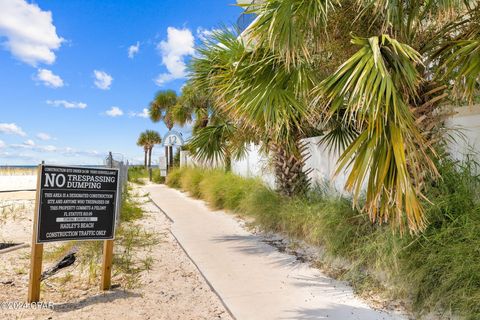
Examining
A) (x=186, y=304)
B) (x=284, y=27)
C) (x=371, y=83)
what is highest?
(x=284, y=27)

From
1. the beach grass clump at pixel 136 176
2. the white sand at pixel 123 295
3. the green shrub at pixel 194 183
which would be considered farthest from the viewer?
the beach grass clump at pixel 136 176

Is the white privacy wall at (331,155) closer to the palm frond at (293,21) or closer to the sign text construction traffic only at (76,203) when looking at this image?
the palm frond at (293,21)

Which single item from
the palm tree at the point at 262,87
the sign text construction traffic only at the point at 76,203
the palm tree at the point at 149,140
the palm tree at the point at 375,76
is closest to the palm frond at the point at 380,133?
the palm tree at the point at 375,76

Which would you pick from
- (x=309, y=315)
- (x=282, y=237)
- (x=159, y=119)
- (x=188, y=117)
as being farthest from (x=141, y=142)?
(x=309, y=315)

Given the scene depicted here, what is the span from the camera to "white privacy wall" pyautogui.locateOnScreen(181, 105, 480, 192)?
16.5ft

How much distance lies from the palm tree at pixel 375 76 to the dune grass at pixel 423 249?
28cm

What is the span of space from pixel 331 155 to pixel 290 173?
3.21 feet

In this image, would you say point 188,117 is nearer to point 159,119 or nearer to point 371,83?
point 159,119

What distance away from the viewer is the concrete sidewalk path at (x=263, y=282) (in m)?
4.06

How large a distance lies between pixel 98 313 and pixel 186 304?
3.16 ft

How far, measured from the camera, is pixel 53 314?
3.97 metres

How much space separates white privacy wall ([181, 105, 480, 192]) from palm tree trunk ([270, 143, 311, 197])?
1.67 ft

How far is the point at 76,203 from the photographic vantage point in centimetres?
463

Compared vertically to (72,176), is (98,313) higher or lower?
lower
